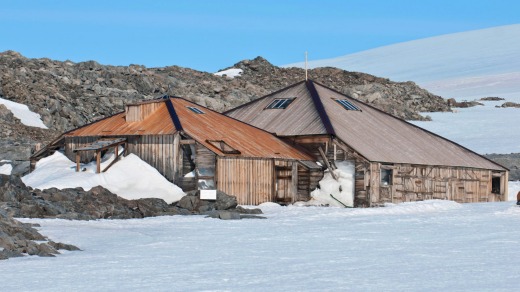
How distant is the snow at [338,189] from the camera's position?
4575 centimetres

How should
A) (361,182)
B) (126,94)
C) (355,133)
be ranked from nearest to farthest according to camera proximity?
(361,182) < (355,133) < (126,94)

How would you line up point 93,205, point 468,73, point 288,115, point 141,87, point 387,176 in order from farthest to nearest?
1. point 468,73
2. point 141,87
3. point 288,115
4. point 387,176
5. point 93,205

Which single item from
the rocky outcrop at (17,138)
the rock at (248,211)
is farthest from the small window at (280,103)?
the rock at (248,211)

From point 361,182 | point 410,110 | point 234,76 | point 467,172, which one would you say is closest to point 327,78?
point 234,76

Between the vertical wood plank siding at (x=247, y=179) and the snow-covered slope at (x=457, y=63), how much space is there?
88.1 metres

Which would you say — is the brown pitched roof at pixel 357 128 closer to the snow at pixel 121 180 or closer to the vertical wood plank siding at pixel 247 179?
the vertical wood plank siding at pixel 247 179

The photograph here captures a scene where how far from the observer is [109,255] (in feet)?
75.7

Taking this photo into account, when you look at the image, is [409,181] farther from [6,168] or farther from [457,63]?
[457,63]

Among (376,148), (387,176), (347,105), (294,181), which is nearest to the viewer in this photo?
(294,181)

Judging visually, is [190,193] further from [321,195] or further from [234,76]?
[234,76]

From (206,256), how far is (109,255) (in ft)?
7.73

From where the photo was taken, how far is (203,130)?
143 feet

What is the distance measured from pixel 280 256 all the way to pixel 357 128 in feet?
92.3

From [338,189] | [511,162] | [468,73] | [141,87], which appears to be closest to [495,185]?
[511,162]
